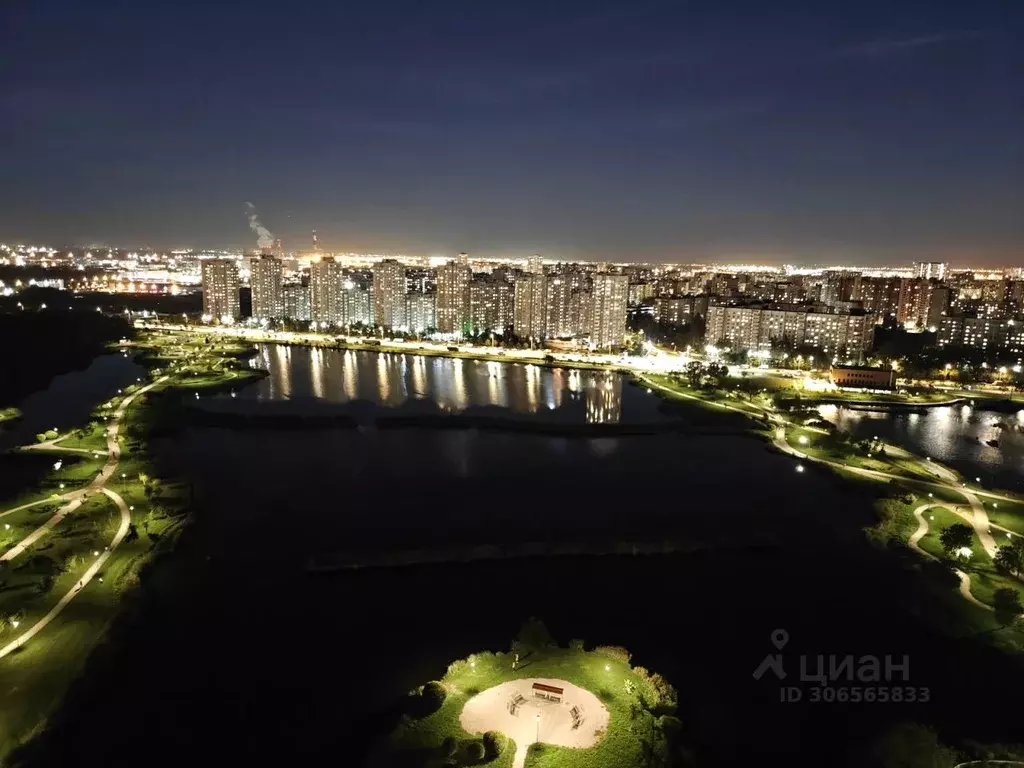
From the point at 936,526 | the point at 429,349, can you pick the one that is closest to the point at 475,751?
the point at 936,526

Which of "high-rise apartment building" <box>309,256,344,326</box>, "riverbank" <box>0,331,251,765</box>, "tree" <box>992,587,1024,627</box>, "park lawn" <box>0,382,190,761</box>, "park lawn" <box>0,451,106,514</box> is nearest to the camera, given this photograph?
"park lawn" <box>0,382,190,761</box>

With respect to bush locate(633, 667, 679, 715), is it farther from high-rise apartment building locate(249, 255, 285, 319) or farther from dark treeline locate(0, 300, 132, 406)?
high-rise apartment building locate(249, 255, 285, 319)

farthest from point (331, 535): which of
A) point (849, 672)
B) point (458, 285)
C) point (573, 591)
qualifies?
point (458, 285)

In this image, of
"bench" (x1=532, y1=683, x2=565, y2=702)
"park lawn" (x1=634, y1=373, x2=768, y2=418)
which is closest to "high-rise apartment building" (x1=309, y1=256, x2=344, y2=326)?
"park lawn" (x1=634, y1=373, x2=768, y2=418)

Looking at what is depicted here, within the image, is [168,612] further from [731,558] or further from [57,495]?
[731,558]

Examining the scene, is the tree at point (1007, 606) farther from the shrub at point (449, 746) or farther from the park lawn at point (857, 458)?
the shrub at point (449, 746)

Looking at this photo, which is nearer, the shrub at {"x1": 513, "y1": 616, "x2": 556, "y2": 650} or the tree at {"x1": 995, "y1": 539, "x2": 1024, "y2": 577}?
the shrub at {"x1": 513, "y1": 616, "x2": 556, "y2": 650}

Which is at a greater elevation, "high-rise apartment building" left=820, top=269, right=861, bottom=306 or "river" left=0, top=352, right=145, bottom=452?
"high-rise apartment building" left=820, top=269, right=861, bottom=306

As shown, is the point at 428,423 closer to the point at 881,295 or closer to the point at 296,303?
the point at 296,303

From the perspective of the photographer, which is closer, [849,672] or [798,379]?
[849,672]
